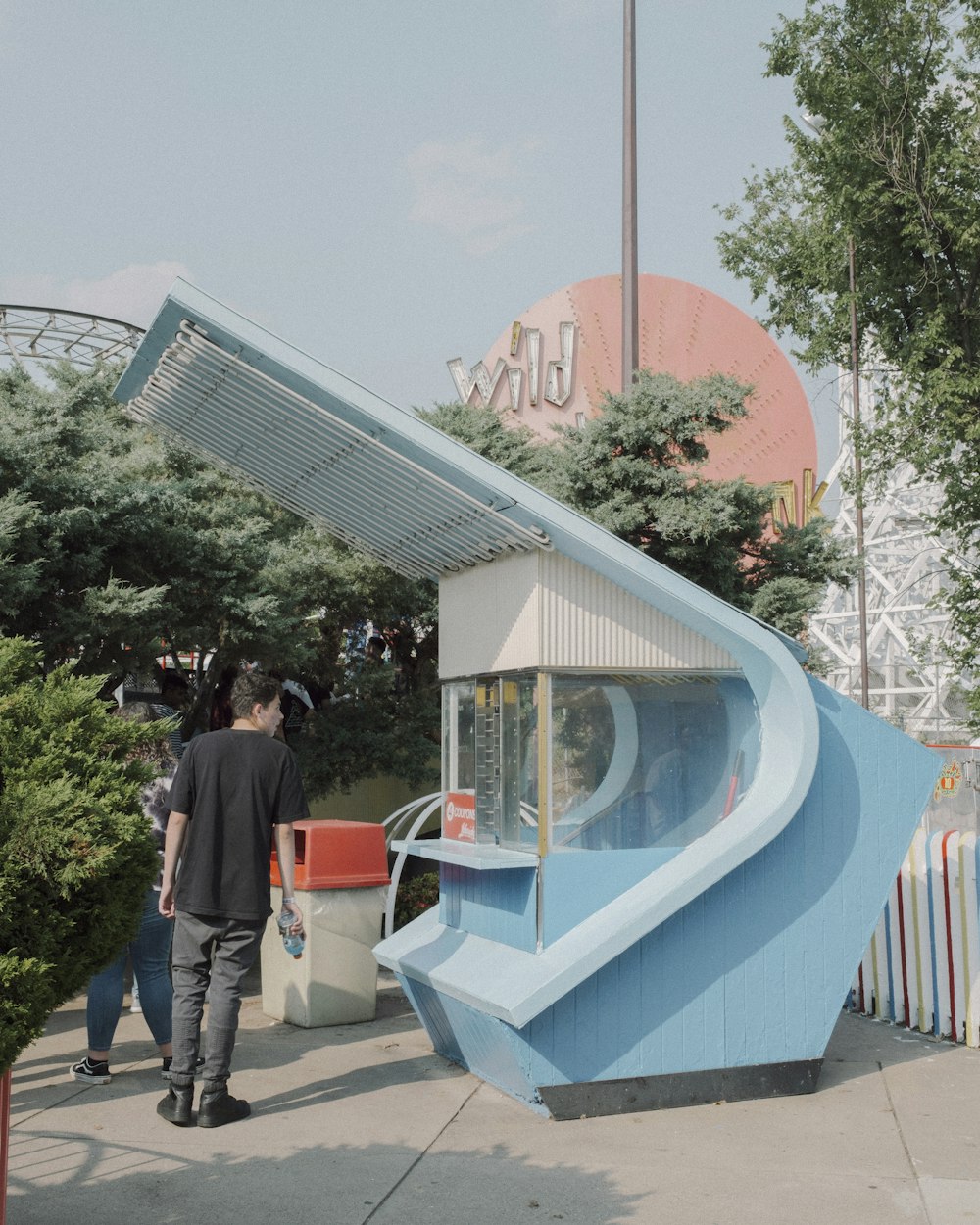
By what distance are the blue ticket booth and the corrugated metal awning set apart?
0.07 ft

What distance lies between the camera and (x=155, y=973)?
21.0 feet

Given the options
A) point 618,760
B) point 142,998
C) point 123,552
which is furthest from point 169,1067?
point 123,552

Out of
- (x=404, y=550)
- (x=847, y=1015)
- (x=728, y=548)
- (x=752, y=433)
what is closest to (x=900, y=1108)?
(x=847, y=1015)

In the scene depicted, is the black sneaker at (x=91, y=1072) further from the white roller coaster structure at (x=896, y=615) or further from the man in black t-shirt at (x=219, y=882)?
the white roller coaster structure at (x=896, y=615)

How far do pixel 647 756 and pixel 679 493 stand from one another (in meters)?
5.68

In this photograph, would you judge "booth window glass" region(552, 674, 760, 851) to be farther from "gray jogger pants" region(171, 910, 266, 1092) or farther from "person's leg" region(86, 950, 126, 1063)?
"person's leg" region(86, 950, 126, 1063)

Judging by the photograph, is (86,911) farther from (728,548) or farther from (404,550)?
(728,548)

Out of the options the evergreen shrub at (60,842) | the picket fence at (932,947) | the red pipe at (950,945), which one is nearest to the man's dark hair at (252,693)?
the evergreen shrub at (60,842)

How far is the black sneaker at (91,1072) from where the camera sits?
6246 millimetres

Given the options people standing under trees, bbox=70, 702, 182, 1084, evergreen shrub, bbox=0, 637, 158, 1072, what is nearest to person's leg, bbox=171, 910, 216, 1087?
people standing under trees, bbox=70, 702, 182, 1084

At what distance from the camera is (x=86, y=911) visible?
11.5 feet

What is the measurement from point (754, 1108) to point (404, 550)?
3.45m

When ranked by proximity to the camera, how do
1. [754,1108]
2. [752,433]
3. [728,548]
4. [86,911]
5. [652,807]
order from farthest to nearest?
[752,433], [728,548], [652,807], [754,1108], [86,911]

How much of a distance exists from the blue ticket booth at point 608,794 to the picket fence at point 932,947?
1.28 meters
